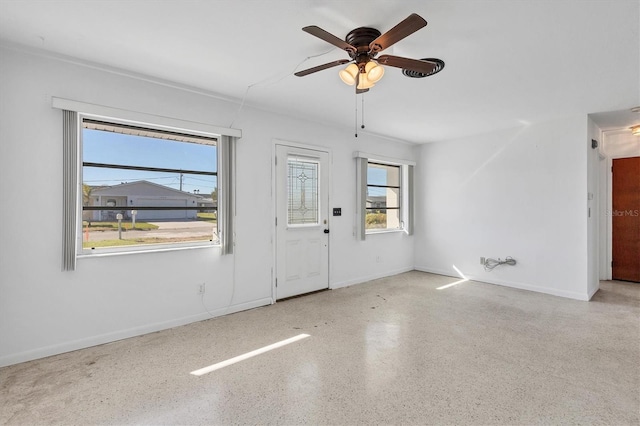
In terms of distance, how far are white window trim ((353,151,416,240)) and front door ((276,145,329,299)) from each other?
0.66m

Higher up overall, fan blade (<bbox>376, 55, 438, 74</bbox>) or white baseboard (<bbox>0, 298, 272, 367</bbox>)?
fan blade (<bbox>376, 55, 438, 74</bbox>)

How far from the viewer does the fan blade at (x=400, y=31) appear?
165 centimetres

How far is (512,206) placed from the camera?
485cm

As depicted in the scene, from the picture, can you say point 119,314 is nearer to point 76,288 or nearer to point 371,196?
point 76,288

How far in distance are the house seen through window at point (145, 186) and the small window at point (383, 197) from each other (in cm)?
292

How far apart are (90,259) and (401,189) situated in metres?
5.12

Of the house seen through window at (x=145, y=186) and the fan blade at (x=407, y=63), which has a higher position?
the fan blade at (x=407, y=63)

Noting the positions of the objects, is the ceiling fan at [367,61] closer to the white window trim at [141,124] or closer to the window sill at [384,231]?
the white window trim at [141,124]

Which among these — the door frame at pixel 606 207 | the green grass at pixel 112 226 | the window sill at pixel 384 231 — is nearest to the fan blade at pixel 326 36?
the green grass at pixel 112 226

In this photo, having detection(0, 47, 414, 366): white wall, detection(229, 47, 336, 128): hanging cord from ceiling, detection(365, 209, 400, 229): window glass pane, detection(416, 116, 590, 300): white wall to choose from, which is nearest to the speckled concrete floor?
detection(0, 47, 414, 366): white wall

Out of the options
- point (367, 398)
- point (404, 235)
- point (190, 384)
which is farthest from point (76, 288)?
point (404, 235)

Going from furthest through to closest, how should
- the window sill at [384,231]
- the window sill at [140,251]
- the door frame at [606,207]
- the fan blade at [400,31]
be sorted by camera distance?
the window sill at [384,231]
the door frame at [606,207]
the window sill at [140,251]
the fan blade at [400,31]

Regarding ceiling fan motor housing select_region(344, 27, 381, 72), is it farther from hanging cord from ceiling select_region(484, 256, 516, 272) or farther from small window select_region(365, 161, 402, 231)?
hanging cord from ceiling select_region(484, 256, 516, 272)

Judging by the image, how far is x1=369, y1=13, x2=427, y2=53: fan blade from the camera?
5.40 feet
